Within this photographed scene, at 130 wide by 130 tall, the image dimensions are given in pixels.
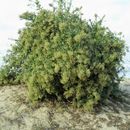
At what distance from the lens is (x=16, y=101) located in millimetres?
10984

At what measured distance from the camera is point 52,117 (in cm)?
1048

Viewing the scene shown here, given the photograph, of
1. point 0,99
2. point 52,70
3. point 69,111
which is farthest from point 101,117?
point 0,99

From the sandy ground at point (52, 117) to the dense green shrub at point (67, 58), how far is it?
A: 31 centimetres

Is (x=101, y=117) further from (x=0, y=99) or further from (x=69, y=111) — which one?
(x=0, y=99)

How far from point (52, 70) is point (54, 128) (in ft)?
4.42

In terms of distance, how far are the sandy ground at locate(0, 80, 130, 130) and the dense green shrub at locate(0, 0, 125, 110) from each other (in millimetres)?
307

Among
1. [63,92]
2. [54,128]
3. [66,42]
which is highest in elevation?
[66,42]

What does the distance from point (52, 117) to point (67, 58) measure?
4.71 feet

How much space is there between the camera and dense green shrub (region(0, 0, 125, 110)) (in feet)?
34.2

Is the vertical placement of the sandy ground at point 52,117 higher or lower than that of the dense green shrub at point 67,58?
lower

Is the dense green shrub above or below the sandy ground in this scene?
above

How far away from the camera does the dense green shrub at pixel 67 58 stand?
34.2 feet

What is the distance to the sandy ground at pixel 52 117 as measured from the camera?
33.3 feet

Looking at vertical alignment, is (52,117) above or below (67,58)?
below
